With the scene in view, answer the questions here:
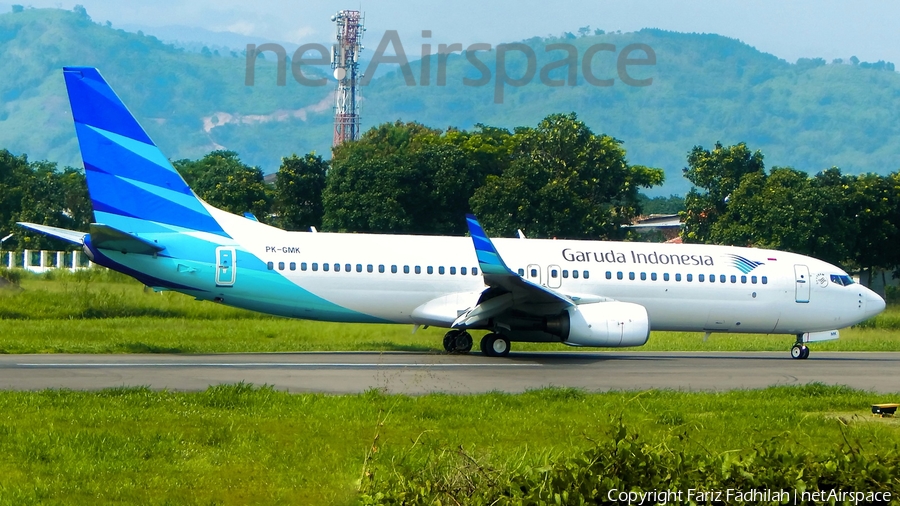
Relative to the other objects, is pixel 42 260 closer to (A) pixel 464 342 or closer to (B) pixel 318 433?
(A) pixel 464 342

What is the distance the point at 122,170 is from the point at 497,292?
813 cm

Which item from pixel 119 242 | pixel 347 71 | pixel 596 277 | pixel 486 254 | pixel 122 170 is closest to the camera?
pixel 486 254

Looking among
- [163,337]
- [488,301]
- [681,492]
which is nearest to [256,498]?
[681,492]

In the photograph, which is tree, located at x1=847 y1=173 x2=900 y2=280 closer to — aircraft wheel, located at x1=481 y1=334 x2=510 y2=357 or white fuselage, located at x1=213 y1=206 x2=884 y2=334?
white fuselage, located at x1=213 y1=206 x2=884 y2=334

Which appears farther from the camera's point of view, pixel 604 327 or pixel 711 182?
pixel 711 182

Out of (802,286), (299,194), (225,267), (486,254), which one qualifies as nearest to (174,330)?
(225,267)

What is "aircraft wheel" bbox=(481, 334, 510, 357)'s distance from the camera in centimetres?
2303

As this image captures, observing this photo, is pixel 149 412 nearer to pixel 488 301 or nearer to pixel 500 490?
pixel 500 490

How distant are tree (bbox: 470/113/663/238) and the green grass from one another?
36.1 meters

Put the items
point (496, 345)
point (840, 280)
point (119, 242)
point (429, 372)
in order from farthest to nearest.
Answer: point (840, 280)
point (496, 345)
point (119, 242)
point (429, 372)

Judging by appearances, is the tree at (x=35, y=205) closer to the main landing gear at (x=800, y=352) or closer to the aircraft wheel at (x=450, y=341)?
the aircraft wheel at (x=450, y=341)

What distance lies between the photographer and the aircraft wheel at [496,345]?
2303 centimetres

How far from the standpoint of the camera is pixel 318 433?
11.6 metres

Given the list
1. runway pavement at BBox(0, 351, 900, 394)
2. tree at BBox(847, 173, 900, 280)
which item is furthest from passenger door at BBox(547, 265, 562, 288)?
tree at BBox(847, 173, 900, 280)
